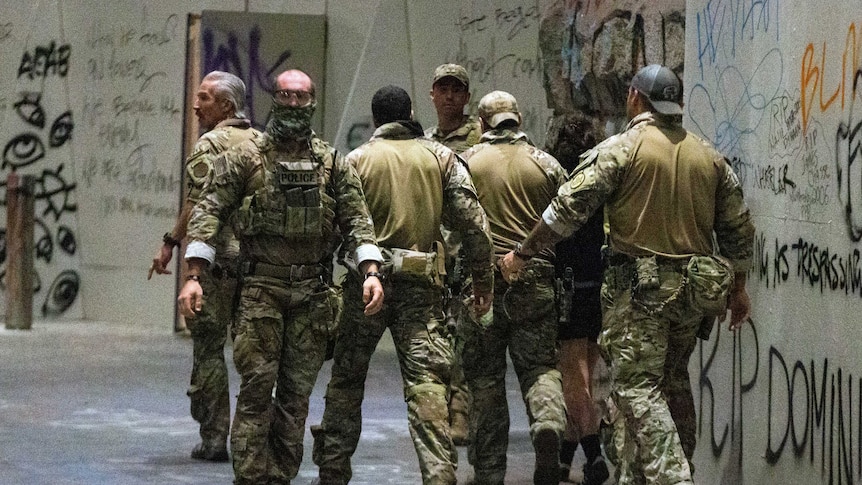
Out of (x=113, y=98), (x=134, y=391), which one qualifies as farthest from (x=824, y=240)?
(x=113, y=98)

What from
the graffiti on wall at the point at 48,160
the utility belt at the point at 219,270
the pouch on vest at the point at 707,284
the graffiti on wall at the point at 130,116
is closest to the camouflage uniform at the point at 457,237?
the utility belt at the point at 219,270

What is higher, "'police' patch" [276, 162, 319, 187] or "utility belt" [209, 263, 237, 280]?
"'police' patch" [276, 162, 319, 187]

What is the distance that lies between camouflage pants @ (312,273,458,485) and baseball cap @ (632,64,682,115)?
1.30 meters

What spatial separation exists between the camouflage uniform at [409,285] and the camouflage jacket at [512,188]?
33cm

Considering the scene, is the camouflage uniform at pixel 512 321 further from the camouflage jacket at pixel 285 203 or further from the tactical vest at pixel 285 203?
the tactical vest at pixel 285 203

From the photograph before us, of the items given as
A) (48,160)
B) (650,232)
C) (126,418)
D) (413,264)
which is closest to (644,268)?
(650,232)

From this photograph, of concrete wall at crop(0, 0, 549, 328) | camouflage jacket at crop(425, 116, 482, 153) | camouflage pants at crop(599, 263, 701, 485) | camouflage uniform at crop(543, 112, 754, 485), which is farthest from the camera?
concrete wall at crop(0, 0, 549, 328)

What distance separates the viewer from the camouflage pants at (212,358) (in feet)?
27.0

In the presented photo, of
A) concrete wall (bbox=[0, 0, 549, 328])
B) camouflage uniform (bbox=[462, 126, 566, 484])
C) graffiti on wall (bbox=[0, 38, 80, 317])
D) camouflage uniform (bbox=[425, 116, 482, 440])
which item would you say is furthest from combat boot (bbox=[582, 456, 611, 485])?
graffiti on wall (bbox=[0, 38, 80, 317])

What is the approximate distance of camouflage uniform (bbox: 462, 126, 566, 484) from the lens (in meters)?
7.44

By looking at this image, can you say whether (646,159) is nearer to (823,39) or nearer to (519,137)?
(823,39)

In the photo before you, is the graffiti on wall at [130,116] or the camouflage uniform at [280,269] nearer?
the camouflage uniform at [280,269]

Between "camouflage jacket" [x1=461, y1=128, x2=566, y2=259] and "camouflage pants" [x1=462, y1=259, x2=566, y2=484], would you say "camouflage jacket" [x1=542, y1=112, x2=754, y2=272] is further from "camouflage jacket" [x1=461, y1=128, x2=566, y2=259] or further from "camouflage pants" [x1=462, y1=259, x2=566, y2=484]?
"camouflage jacket" [x1=461, y1=128, x2=566, y2=259]

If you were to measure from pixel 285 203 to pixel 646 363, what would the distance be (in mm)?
1675
